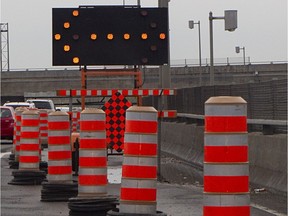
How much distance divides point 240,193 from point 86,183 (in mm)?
5089

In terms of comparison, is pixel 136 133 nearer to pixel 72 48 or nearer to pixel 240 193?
pixel 240 193

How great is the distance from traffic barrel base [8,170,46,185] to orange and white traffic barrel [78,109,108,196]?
5244mm

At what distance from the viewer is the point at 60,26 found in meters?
20.3

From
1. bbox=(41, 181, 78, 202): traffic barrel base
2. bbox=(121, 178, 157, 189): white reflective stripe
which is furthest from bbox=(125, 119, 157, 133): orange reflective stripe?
bbox=(41, 181, 78, 202): traffic barrel base

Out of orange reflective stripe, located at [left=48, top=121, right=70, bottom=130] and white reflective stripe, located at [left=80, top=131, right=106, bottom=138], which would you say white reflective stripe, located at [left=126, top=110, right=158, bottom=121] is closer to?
white reflective stripe, located at [left=80, top=131, right=106, bottom=138]

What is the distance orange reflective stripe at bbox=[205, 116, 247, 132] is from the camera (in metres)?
7.96

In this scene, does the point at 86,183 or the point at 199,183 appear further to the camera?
the point at 199,183

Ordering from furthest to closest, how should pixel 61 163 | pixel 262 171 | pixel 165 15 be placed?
1. pixel 165 15
2. pixel 262 171
3. pixel 61 163

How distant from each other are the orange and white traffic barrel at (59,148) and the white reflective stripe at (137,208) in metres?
5.39

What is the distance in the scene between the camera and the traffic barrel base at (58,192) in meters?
14.8

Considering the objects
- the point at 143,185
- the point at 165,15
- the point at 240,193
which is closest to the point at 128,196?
the point at 143,185

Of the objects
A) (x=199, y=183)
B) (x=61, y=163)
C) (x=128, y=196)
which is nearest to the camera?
(x=128, y=196)

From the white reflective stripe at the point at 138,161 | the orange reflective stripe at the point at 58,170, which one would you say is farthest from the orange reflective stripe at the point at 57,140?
the white reflective stripe at the point at 138,161

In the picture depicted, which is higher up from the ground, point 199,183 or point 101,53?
point 101,53
